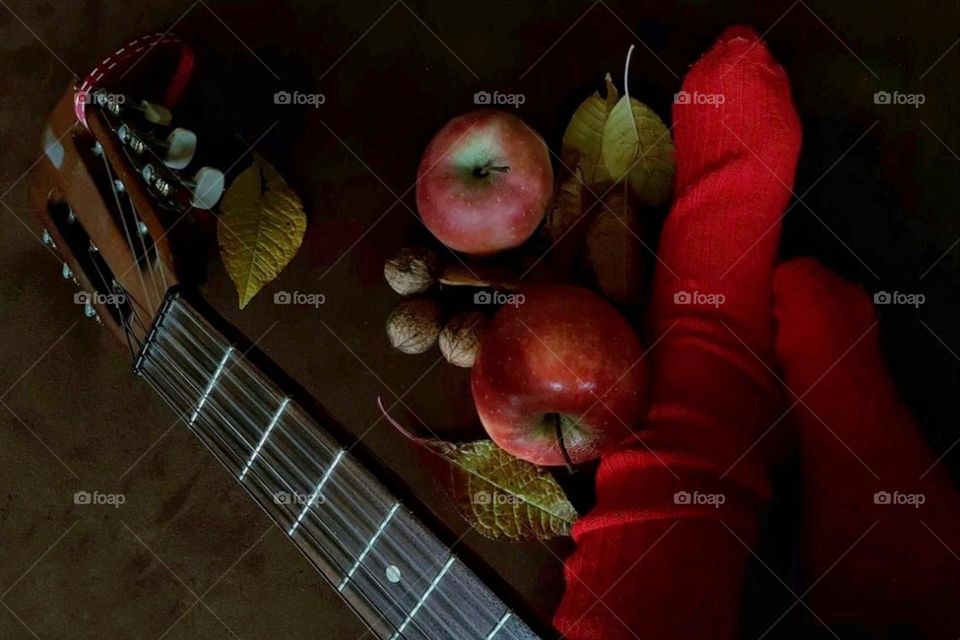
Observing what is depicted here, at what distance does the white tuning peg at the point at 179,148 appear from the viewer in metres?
0.80

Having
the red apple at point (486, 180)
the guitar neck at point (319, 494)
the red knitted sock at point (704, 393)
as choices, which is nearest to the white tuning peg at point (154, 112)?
→ the guitar neck at point (319, 494)

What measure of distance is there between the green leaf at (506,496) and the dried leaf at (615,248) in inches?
7.1

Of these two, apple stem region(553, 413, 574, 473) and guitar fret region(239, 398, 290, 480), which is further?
guitar fret region(239, 398, 290, 480)

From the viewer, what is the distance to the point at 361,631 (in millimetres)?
832

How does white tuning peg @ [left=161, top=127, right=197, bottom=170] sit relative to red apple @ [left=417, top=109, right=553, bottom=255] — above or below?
above

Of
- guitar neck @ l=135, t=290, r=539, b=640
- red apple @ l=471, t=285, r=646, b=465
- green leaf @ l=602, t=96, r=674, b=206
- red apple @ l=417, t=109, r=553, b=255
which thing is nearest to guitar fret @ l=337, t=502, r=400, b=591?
guitar neck @ l=135, t=290, r=539, b=640

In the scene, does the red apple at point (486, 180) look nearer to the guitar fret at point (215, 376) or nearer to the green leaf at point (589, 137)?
the green leaf at point (589, 137)

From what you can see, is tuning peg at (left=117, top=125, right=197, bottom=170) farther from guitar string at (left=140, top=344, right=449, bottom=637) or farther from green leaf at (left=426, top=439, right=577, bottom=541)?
green leaf at (left=426, top=439, right=577, bottom=541)

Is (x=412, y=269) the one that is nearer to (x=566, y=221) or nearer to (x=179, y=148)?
(x=566, y=221)

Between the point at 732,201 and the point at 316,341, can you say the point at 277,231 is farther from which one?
the point at 732,201

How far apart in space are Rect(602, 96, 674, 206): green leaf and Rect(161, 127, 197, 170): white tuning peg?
0.40 metres

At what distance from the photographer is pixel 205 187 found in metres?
0.81

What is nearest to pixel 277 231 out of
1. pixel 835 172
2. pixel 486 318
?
pixel 486 318

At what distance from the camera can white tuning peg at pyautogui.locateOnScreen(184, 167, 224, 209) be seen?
2.63ft
